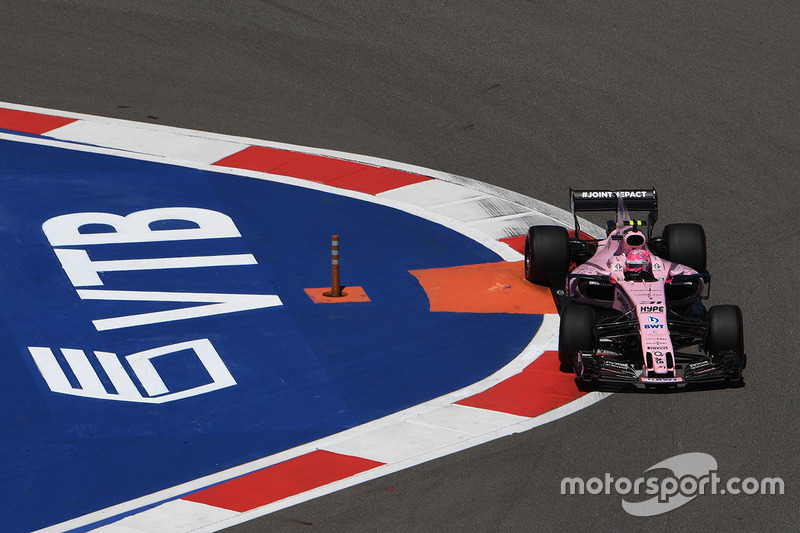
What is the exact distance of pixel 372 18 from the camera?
19859mm

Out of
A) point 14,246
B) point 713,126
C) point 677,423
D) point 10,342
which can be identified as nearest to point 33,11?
point 14,246

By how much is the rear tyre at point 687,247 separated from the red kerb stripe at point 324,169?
424 centimetres

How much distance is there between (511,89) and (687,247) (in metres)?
6.01

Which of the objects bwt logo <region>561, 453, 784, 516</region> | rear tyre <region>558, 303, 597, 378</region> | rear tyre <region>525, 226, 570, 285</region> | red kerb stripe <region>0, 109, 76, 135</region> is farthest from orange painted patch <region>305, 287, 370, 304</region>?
red kerb stripe <region>0, 109, 76, 135</region>

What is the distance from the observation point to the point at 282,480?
382 inches

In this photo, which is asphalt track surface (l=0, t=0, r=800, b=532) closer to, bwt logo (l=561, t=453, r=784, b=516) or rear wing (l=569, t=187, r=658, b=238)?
rear wing (l=569, t=187, r=658, b=238)

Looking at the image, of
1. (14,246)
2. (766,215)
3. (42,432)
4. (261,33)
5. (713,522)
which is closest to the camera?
(713,522)

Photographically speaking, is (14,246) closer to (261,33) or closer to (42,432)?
(42,432)

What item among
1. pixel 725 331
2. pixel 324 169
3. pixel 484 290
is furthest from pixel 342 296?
pixel 725 331

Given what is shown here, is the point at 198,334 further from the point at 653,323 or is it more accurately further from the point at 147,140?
the point at 147,140

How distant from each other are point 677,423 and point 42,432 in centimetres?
566

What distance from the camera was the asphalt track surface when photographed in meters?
15.5

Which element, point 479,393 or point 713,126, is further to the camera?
point 713,126

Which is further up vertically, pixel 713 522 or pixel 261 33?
pixel 261 33
